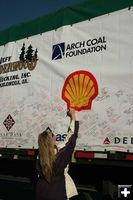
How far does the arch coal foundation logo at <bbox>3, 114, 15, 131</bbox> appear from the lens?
325 inches

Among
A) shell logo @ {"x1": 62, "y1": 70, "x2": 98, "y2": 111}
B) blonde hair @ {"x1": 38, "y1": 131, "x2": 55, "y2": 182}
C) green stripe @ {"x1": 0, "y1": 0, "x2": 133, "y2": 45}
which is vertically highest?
green stripe @ {"x1": 0, "y1": 0, "x2": 133, "y2": 45}

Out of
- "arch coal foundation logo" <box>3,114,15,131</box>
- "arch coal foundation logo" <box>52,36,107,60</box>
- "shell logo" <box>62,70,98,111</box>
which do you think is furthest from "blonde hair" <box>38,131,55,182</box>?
"arch coal foundation logo" <box>3,114,15,131</box>

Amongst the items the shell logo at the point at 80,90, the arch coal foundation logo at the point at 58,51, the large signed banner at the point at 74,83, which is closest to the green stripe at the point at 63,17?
the large signed banner at the point at 74,83

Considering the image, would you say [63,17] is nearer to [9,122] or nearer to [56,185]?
[9,122]

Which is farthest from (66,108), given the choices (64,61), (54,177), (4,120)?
(54,177)

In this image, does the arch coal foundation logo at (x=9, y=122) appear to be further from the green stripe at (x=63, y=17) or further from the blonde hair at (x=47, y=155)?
the blonde hair at (x=47, y=155)

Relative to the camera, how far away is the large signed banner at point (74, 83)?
6.18 m

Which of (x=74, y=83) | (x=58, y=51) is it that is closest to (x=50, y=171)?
(x=74, y=83)

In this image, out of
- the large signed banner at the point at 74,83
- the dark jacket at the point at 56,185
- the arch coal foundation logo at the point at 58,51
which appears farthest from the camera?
the arch coal foundation logo at the point at 58,51

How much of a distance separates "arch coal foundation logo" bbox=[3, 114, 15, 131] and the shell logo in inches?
60.3

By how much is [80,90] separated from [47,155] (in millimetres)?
2853

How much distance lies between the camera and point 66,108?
7.05 m

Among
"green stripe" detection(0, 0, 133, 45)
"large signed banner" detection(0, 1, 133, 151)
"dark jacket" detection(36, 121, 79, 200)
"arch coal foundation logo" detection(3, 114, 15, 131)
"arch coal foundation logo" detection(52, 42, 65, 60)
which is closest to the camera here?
"dark jacket" detection(36, 121, 79, 200)

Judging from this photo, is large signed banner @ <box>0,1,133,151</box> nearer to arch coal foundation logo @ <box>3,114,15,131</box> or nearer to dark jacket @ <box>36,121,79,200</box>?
arch coal foundation logo @ <box>3,114,15,131</box>
